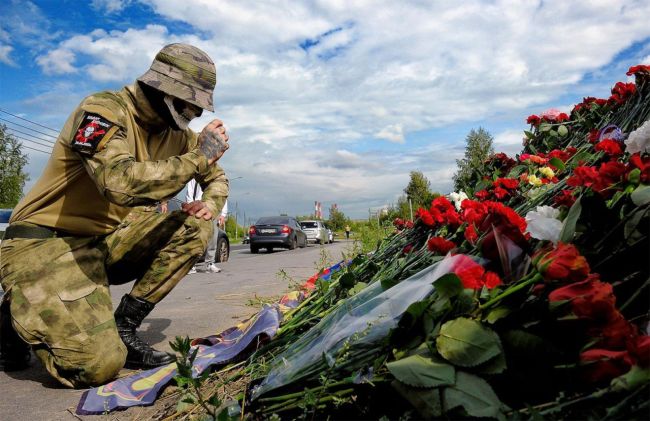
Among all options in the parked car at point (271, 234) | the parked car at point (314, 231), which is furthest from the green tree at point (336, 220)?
the parked car at point (271, 234)

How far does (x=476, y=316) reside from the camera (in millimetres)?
1296

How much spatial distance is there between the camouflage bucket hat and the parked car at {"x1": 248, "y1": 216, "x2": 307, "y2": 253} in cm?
1628

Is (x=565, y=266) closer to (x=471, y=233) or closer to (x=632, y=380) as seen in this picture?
(x=632, y=380)

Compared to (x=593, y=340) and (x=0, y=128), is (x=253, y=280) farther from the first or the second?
(x=0, y=128)

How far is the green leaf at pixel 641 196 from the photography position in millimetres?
1297

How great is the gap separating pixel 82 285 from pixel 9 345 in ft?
1.95

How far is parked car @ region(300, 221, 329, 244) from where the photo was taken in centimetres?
2996

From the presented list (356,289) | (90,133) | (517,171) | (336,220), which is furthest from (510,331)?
(336,220)

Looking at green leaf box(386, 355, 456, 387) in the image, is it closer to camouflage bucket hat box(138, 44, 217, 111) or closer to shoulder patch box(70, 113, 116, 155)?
shoulder patch box(70, 113, 116, 155)

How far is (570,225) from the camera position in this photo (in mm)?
1387

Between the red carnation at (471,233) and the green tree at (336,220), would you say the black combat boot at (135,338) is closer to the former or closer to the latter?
the red carnation at (471,233)

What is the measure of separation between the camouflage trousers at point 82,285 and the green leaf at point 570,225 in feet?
6.98

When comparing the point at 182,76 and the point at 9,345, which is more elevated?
the point at 182,76

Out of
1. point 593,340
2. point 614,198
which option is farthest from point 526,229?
point 593,340
